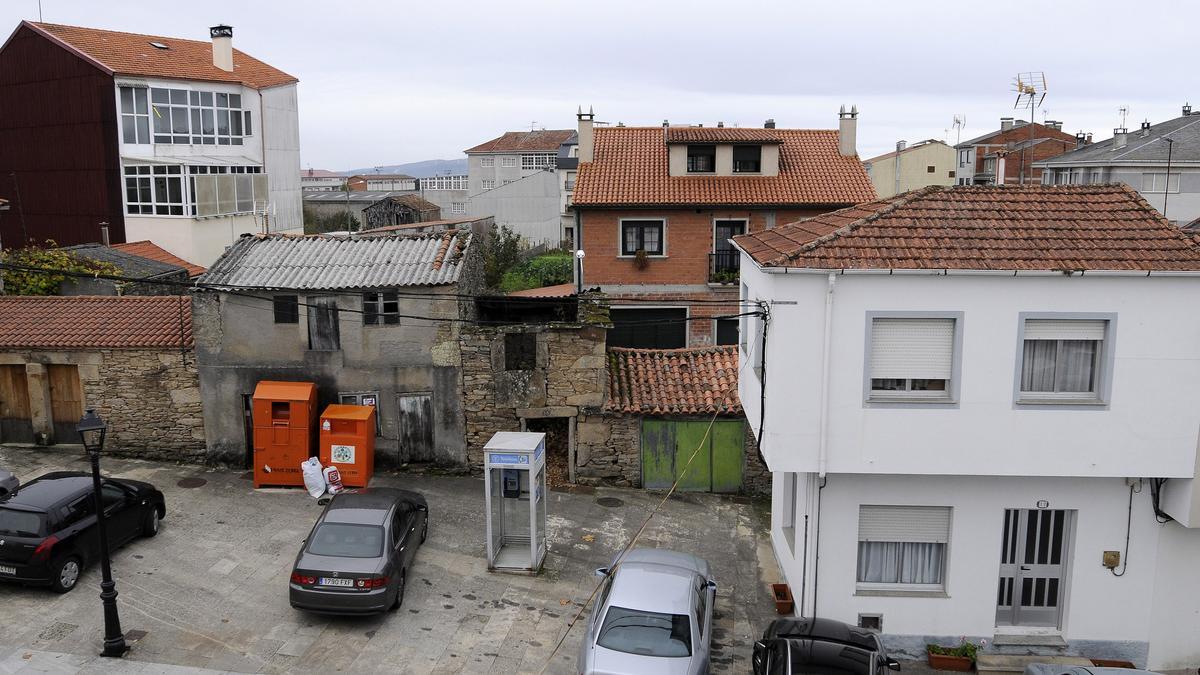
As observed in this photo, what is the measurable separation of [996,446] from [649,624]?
18.1ft

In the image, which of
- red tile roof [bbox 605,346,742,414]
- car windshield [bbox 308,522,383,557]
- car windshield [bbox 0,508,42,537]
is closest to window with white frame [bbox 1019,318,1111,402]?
red tile roof [bbox 605,346,742,414]

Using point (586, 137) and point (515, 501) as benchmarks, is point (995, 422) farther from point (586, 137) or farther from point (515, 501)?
point (586, 137)

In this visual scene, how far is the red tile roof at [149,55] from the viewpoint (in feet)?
118

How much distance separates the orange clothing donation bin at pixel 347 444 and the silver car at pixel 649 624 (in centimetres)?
781

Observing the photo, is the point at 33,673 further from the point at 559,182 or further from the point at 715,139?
the point at 559,182

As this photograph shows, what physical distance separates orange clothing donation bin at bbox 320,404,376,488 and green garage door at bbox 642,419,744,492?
20.1 ft

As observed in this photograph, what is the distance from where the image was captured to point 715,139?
103ft

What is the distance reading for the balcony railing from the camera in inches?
1203

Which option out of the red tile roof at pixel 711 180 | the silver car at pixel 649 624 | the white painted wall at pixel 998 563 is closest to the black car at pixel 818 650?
the silver car at pixel 649 624

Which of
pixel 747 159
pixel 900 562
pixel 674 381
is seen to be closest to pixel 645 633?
pixel 900 562

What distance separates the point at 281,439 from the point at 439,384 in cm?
353

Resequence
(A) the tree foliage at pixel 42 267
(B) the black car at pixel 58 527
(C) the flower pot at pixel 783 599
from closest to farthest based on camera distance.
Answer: (B) the black car at pixel 58 527, (C) the flower pot at pixel 783 599, (A) the tree foliage at pixel 42 267

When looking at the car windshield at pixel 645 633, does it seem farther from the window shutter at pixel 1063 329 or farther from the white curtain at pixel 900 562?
the window shutter at pixel 1063 329

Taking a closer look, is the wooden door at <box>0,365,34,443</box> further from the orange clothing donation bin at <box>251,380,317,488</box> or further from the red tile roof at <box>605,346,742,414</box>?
the red tile roof at <box>605,346,742,414</box>
